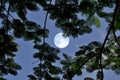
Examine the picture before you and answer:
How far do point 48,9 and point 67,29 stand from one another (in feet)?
2.25

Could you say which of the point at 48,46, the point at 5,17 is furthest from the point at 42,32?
the point at 5,17

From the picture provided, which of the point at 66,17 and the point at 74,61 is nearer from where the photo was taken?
the point at 66,17

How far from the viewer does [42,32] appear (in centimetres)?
724

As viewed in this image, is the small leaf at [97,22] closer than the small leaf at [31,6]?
No

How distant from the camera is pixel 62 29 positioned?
724 centimetres

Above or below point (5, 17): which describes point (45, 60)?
below

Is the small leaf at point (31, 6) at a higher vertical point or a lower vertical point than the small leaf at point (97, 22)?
higher

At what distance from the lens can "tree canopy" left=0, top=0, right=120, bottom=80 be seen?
22.4ft

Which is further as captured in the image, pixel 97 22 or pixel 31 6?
pixel 97 22

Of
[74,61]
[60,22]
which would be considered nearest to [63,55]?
[74,61]

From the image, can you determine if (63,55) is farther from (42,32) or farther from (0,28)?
(0,28)

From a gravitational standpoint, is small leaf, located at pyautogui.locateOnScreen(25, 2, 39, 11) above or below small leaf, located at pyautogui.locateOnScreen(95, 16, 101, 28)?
above

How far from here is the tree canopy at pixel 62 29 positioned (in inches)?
269

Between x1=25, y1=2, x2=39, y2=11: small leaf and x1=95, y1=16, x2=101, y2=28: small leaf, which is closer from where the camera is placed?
x1=25, y1=2, x2=39, y2=11: small leaf
